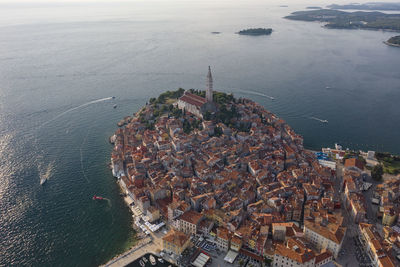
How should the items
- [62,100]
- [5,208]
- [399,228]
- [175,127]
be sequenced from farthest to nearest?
[62,100]
[175,127]
[5,208]
[399,228]

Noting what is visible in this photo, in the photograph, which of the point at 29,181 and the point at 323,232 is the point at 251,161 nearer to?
the point at 323,232

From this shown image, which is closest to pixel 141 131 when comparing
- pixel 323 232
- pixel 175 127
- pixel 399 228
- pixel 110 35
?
pixel 175 127

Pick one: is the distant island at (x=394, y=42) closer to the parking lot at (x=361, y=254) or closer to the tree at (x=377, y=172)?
the tree at (x=377, y=172)

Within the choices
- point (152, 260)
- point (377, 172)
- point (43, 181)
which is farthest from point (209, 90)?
point (152, 260)

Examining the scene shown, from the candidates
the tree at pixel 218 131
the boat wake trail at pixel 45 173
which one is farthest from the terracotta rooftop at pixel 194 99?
the boat wake trail at pixel 45 173

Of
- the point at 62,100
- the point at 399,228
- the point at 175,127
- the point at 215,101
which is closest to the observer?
the point at 399,228

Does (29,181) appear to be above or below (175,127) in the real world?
below
